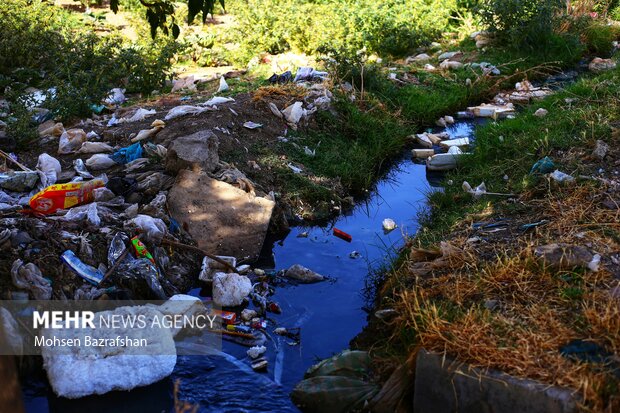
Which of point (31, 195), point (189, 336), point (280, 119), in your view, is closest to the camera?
point (189, 336)

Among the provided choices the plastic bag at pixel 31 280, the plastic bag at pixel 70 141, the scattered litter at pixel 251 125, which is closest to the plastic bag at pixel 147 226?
the plastic bag at pixel 31 280

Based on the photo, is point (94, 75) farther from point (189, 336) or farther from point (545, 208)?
point (545, 208)

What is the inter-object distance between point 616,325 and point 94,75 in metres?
5.61

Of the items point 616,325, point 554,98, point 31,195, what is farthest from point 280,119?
point 616,325

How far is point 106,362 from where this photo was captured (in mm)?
3521

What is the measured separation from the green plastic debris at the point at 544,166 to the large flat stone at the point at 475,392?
2.55 meters

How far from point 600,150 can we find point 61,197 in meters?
3.82

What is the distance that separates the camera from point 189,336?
4.00 m

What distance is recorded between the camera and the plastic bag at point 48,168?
5.19 meters

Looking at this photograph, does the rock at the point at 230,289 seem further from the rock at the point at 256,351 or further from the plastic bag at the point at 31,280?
the plastic bag at the point at 31,280

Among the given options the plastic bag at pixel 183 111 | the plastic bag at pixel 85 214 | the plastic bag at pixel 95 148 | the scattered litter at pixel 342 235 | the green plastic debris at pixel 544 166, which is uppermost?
the green plastic debris at pixel 544 166

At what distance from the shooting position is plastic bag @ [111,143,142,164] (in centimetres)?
554

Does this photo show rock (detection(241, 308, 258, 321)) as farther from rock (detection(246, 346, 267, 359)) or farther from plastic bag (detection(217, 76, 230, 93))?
plastic bag (detection(217, 76, 230, 93))

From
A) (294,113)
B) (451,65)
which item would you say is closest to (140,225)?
(294,113)
